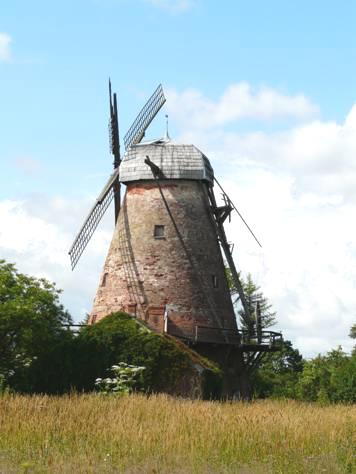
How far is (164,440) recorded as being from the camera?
45.3 ft

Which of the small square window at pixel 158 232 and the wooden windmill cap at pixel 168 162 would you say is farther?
the wooden windmill cap at pixel 168 162

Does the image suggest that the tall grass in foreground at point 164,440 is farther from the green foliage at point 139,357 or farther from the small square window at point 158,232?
the small square window at point 158,232

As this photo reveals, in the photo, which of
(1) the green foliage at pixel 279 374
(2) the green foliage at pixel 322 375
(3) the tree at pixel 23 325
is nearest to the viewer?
(3) the tree at pixel 23 325

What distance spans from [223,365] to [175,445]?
782 inches

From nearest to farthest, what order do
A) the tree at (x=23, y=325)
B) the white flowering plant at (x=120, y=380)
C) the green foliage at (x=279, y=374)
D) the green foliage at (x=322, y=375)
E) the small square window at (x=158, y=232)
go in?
the white flowering plant at (x=120, y=380), the tree at (x=23, y=325), the small square window at (x=158, y=232), the green foliage at (x=322, y=375), the green foliage at (x=279, y=374)

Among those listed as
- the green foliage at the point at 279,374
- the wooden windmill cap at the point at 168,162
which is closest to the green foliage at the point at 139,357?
the wooden windmill cap at the point at 168,162

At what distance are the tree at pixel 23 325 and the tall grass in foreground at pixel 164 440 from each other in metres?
10.8

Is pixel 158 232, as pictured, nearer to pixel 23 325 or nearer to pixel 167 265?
pixel 167 265

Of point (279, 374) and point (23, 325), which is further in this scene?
point (279, 374)

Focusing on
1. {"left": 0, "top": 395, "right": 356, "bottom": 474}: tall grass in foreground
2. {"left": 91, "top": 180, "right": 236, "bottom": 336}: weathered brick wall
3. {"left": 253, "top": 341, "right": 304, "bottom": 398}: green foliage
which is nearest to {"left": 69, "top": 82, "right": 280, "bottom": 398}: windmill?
{"left": 91, "top": 180, "right": 236, "bottom": 336}: weathered brick wall

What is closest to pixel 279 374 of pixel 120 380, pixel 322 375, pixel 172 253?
pixel 322 375

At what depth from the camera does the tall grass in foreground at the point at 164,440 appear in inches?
481

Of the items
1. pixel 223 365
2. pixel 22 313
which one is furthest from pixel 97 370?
pixel 223 365

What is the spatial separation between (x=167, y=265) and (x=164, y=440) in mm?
18732
